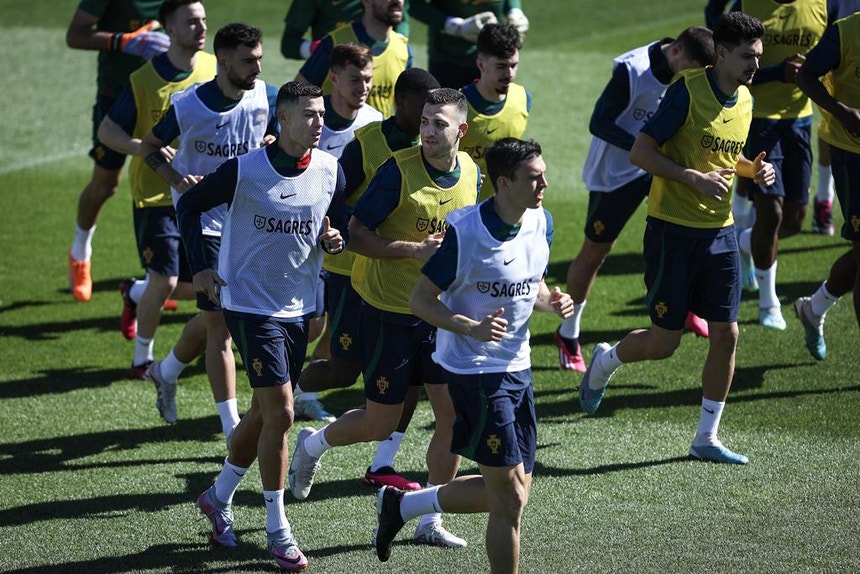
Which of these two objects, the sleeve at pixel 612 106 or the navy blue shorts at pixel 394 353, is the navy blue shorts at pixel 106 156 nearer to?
the sleeve at pixel 612 106

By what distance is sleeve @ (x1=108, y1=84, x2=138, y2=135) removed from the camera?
856 centimetres

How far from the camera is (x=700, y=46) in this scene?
827 cm

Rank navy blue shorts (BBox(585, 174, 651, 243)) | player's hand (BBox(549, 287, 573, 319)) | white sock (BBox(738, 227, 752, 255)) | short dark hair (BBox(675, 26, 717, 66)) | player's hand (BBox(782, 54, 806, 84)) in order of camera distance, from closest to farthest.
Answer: player's hand (BBox(549, 287, 573, 319)), short dark hair (BBox(675, 26, 717, 66)), navy blue shorts (BBox(585, 174, 651, 243)), player's hand (BBox(782, 54, 806, 84)), white sock (BBox(738, 227, 752, 255))

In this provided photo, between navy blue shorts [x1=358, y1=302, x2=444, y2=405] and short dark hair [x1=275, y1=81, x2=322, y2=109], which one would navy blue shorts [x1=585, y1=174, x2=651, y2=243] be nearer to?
navy blue shorts [x1=358, y1=302, x2=444, y2=405]

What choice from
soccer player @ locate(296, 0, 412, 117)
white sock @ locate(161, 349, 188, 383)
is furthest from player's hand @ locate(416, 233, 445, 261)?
soccer player @ locate(296, 0, 412, 117)

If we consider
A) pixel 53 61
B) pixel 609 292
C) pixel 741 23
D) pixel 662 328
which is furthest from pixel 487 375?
pixel 53 61

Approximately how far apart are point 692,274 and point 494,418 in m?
2.43

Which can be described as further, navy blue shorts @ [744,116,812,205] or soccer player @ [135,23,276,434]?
navy blue shorts @ [744,116,812,205]

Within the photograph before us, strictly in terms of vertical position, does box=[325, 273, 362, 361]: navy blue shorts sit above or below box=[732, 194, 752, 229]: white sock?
above

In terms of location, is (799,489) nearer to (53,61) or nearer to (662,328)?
(662,328)

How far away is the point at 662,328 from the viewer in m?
7.64

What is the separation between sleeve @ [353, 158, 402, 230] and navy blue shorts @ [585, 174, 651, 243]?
3.15 metres

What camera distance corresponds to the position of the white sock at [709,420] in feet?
24.7

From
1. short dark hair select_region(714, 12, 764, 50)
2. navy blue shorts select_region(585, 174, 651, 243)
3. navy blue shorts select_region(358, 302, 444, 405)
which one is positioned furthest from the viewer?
navy blue shorts select_region(585, 174, 651, 243)
